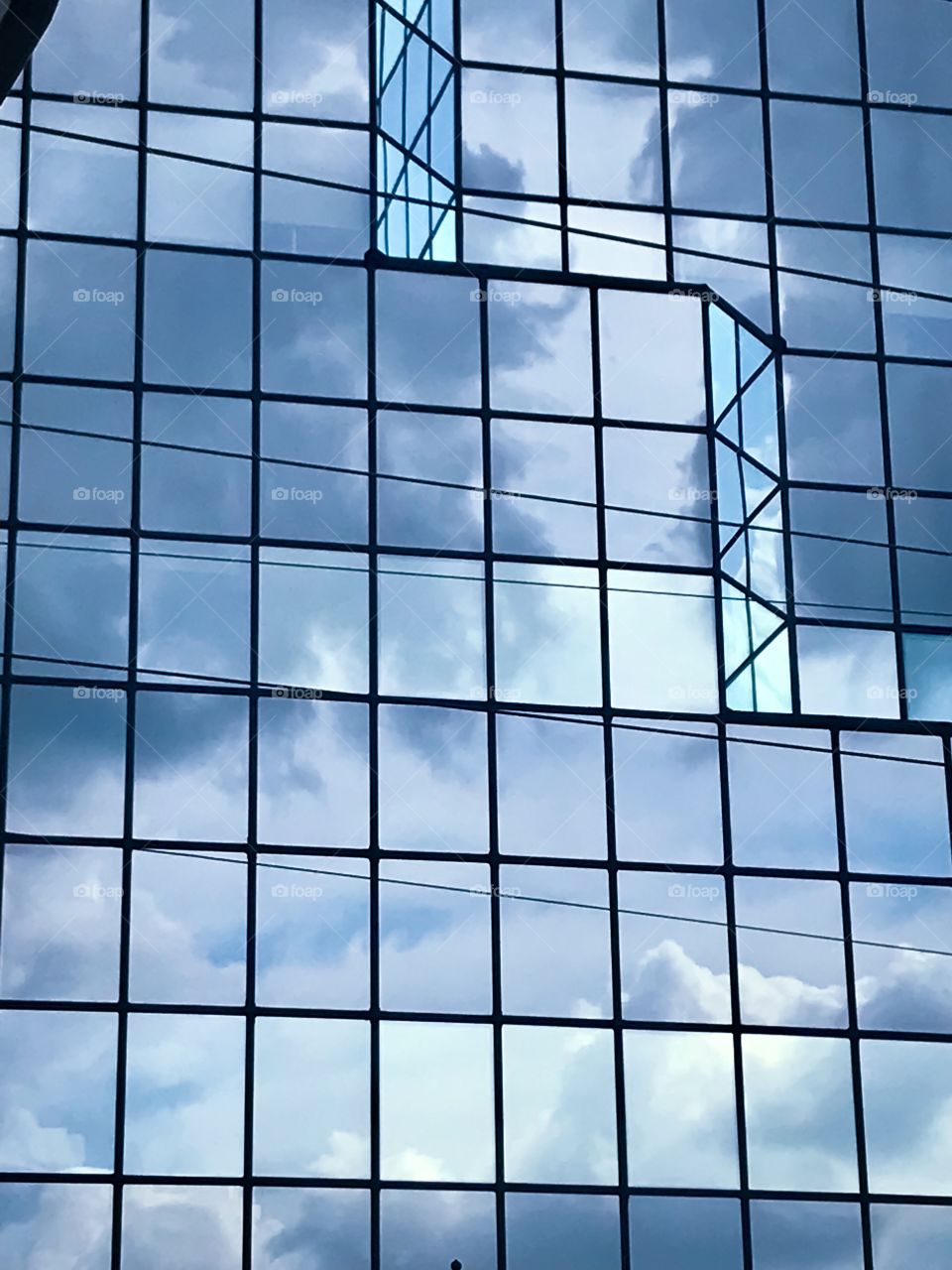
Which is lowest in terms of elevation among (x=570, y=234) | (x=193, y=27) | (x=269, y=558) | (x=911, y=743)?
(x=911, y=743)

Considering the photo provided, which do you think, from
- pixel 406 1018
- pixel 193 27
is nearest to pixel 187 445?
pixel 193 27

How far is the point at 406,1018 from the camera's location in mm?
31516

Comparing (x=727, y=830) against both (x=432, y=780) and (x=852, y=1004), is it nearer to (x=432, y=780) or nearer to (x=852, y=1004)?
(x=852, y=1004)

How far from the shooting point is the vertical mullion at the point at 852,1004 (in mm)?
32250

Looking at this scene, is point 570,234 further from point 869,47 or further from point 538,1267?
point 538,1267

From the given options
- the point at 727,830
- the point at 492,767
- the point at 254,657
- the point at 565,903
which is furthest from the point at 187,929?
the point at 727,830

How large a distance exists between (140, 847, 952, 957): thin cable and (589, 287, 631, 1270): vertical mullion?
1.80 ft

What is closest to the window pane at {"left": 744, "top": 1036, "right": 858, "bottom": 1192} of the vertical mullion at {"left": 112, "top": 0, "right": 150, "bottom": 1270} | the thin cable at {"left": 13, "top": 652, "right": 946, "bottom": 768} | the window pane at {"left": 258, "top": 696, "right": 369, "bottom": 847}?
the thin cable at {"left": 13, "top": 652, "right": 946, "bottom": 768}

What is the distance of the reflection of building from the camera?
30.9 m

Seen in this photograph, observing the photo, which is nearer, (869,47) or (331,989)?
(331,989)

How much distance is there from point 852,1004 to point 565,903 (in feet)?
15.7

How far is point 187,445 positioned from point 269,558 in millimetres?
2227

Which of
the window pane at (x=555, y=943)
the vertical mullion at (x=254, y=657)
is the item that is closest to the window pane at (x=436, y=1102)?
the window pane at (x=555, y=943)

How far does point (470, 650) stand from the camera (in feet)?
110
